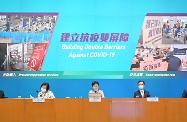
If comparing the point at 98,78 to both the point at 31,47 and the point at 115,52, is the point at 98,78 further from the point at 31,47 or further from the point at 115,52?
the point at 31,47

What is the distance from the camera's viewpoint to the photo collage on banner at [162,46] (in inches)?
293

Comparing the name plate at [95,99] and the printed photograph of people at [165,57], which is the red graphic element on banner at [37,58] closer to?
the printed photograph of people at [165,57]

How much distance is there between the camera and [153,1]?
7383 mm

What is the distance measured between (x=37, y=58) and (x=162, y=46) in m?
2.87

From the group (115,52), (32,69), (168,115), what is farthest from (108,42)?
(168,115)

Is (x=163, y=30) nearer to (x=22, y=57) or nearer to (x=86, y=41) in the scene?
(x=86, y=41)

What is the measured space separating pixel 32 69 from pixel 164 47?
10.0ft

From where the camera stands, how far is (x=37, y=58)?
7.44 meters

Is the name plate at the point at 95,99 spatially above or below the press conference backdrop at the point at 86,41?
below

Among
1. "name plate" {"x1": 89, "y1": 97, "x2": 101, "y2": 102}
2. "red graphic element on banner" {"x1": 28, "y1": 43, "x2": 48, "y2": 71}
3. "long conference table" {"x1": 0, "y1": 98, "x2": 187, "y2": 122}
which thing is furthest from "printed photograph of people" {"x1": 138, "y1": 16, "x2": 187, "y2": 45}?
"name plate" {"x1": 89, "y1": 97, "x2": 101, "y2": 102}

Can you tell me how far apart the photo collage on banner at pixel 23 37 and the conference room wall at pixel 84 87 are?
0.37 meters

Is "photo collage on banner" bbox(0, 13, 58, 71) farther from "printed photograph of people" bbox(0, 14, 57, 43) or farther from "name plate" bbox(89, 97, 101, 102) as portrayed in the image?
"name plate" bbox(89, 97, 101, 102)

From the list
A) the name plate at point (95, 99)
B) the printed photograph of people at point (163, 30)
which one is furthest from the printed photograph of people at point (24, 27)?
the name plate at point (95, 99)

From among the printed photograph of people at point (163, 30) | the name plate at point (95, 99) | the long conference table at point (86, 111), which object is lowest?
the long conference table at point (86, 111)
